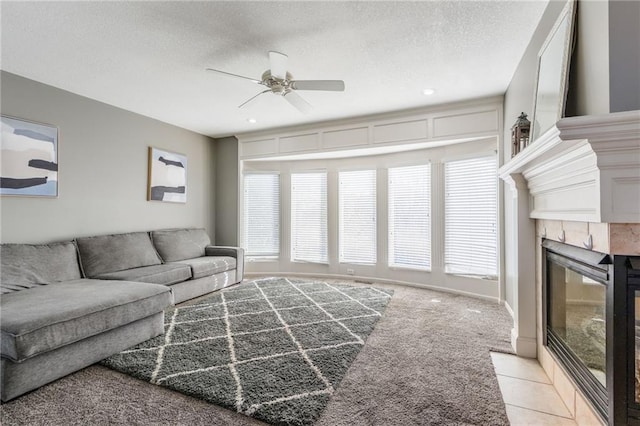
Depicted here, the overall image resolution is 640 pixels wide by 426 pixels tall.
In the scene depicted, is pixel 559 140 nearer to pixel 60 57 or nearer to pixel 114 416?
pixel 114 416

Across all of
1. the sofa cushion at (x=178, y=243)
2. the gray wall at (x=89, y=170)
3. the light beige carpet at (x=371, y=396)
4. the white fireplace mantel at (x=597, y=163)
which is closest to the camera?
the white fireplace mantel at (x=597, y=163)

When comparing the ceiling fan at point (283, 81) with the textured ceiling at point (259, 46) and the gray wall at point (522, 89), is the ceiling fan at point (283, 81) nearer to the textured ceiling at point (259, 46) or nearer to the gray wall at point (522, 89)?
the textured ceiling at point (259, 46)

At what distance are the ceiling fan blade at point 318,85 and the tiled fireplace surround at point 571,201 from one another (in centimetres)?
153

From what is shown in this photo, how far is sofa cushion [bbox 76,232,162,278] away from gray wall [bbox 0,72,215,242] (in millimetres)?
281

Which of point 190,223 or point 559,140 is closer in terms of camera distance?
point 559,140

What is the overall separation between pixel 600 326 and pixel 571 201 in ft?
2.13

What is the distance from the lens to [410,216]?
4.68 metres

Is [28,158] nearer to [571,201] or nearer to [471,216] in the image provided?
[571,201]

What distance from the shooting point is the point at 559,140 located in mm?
1330

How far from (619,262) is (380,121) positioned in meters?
3.54

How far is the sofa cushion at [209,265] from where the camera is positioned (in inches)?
159

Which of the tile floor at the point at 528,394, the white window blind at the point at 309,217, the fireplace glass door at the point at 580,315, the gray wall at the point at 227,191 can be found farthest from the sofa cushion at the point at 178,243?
the fireplace glass door at the point at 580,315

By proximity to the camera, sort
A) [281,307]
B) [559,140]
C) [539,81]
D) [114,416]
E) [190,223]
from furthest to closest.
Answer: [190,223] → [281,307] → [539,81] → [114,416] → [559,140]

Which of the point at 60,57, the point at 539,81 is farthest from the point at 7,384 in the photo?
the point at 539,81
